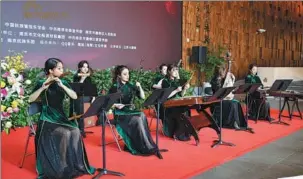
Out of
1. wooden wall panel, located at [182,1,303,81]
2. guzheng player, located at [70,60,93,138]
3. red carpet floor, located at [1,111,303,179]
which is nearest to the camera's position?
red carpet floor, located at [1,111,303,179]

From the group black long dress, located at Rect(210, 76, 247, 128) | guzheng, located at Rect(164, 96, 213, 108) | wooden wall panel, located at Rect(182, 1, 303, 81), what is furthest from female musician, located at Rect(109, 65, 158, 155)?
wooden wall panel, located at Rect(182, 1, 303, 81)

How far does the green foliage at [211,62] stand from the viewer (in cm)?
917

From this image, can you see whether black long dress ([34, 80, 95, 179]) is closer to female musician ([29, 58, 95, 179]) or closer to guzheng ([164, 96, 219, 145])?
female musician ([29, 58, 95, 179])

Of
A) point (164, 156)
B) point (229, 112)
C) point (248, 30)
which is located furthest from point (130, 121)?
point (248, 30)

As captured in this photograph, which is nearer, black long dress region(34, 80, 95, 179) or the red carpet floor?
black long dress region(34, 80, 95, 179)

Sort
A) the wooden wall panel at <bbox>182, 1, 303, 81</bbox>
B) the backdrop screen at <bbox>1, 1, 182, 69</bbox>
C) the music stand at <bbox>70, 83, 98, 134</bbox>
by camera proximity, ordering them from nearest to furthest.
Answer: the music stand at <bbox>70, 83, 98, 134</bbox> → the backdrop screen at <bbox>1, 1, 182, 69</bbox> → the wooden wall panel at <bbox>182, 1, 303, 81</bbox>

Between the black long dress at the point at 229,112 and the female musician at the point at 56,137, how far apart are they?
315 cm

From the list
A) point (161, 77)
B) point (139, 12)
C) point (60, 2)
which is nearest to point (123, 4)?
point (139, 12)

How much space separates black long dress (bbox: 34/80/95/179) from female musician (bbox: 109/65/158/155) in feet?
2.90

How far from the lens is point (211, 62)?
9.19 m

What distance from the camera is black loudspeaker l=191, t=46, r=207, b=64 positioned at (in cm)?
888

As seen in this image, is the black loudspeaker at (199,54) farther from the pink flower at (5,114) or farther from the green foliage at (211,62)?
the pink flower at (5,114)

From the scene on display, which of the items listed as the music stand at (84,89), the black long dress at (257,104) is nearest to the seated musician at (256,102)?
the black long dress at (257,104)

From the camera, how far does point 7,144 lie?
14.7 feet
